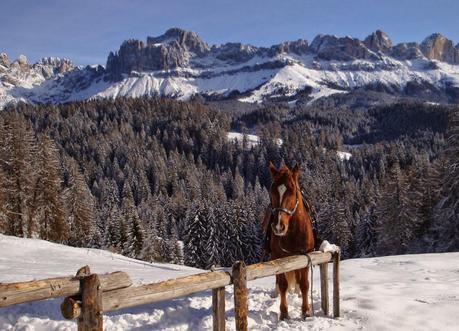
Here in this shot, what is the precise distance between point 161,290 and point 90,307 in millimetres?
1060

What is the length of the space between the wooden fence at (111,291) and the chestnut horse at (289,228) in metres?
0.92

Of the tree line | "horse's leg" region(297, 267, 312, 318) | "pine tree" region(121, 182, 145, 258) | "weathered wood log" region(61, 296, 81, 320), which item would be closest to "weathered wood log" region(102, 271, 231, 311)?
"weathered wood log" region(61, 296, 81, 320)

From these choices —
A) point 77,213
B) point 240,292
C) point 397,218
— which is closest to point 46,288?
point 240,292

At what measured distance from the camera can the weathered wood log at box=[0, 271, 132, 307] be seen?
4910mm

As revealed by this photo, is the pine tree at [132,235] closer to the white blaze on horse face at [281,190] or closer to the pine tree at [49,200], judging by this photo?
the pine tree at [49,200]

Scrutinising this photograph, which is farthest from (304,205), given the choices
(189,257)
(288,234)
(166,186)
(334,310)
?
(166,186)

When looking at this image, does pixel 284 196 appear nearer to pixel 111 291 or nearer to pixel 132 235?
pixel 111 291

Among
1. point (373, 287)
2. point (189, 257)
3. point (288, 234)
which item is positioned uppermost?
point (288, 234)

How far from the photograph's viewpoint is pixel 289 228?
27.3 ft

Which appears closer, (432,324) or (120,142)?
(432,324)

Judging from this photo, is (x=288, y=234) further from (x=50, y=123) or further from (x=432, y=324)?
(x=50, y=123)

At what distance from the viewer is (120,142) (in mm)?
156375

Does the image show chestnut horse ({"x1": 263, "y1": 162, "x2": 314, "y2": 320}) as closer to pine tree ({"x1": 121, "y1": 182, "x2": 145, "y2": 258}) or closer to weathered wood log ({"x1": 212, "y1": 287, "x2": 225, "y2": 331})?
weathered wood log ({"x1": 212, "y1": 287, "x2": 225, "y2": 331})

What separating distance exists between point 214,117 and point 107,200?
97.4 meters
